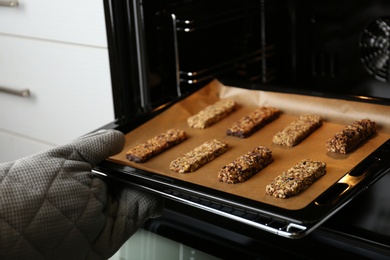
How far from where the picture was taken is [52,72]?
1572 mm

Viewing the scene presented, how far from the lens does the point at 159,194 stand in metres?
1.06

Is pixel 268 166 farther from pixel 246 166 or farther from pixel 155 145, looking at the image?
pixel 155 145

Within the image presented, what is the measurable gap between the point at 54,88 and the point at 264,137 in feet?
1.83

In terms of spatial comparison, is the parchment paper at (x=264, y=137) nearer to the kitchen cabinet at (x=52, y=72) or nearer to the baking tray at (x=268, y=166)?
the baking tray at (x=268, y=166)

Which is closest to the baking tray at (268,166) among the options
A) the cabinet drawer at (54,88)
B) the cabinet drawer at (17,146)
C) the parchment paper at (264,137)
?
the parchment paper at (264,137)

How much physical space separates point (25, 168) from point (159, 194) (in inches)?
8.3

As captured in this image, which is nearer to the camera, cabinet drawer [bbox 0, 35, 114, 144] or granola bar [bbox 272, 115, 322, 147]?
granola bar [bbox 272, 115, 322, 147]

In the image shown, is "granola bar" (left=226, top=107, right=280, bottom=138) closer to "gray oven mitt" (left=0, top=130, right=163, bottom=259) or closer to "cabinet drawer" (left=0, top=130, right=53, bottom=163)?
"gray oven mitt" (left=0, top=130, right=163, bottom=259)

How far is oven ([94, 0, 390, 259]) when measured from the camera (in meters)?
1.09

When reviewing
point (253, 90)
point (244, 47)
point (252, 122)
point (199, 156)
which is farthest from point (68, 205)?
point (244, 47)

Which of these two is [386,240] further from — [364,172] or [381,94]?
[381,94]

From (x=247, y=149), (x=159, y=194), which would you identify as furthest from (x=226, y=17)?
(x=159, y=194)

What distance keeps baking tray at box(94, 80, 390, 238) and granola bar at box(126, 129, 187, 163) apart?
0.04ft

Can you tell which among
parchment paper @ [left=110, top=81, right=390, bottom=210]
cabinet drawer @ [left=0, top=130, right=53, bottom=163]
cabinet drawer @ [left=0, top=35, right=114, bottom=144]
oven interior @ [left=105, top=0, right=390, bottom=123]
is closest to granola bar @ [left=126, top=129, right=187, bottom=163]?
parchment paper @ [left=110, top=81, right=390, bottom=210]
